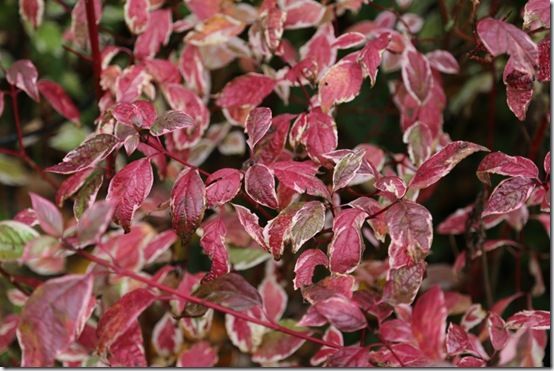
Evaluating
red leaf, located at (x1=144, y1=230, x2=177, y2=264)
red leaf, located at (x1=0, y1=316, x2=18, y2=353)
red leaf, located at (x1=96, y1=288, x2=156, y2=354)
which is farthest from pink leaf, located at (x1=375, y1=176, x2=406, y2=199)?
red leaf, located at (x1=0, y1=316, x2=18, y2=353)

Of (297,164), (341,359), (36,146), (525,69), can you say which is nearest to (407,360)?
(341,359)

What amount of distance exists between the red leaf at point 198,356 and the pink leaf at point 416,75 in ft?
1.70

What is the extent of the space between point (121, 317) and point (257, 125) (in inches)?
11.8

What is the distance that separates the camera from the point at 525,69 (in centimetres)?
89

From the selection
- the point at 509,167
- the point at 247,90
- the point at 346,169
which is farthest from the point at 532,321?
the point at 247,90

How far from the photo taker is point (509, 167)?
872 mm

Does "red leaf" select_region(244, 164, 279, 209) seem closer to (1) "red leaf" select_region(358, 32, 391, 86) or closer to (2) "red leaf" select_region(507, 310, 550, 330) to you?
(1) "red leaf" select_region(358, 32, 391, 86)

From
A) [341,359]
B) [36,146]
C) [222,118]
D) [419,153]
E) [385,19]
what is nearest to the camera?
[341,359]

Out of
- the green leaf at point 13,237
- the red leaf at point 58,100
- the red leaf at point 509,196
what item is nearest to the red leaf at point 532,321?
the red leaf at point 509,196

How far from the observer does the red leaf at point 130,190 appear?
882 millimetres

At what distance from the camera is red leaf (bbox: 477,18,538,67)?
91cm

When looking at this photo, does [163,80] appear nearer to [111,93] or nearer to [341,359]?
[111,93]

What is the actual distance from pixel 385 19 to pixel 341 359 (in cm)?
62

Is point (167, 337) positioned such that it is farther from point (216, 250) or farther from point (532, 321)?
point (532, 321)
